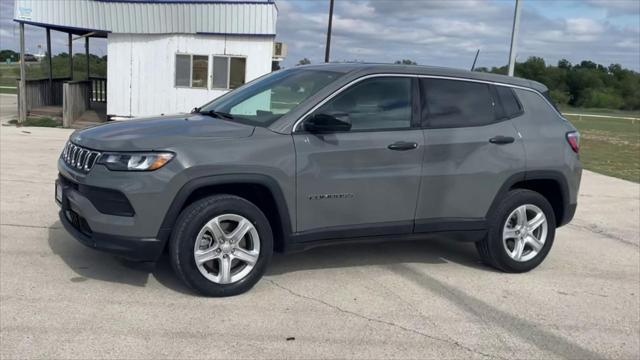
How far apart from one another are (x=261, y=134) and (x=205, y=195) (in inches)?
24.6

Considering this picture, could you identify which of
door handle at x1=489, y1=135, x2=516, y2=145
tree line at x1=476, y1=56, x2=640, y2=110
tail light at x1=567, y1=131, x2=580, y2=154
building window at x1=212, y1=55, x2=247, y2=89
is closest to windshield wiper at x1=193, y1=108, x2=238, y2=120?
door handle at x1=489, y1=135, x2=516, y2=145

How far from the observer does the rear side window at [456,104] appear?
17.3ft

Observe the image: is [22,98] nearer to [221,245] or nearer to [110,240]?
[110,240]

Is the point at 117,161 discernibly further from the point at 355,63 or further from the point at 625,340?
the point at 625,340

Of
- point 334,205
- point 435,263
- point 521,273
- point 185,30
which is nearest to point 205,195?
point 334,205

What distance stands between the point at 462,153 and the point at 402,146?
0.61 m

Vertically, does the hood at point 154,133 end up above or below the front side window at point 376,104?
below

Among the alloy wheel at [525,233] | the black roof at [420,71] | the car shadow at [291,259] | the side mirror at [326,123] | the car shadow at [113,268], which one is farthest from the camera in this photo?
the alloy wheel at [525,233]

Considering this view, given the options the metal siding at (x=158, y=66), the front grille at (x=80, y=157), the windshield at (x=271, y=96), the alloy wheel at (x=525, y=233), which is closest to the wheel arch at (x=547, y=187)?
the alloy wheel at (x=525, y=233)

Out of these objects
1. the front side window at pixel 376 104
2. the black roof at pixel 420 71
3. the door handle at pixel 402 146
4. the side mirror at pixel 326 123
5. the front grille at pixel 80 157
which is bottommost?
the front grille at pixel 80 157

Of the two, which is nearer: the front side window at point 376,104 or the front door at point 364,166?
the front door at point 364,166

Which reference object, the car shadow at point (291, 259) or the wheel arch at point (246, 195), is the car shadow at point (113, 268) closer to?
the car shadow at point (291, 259)

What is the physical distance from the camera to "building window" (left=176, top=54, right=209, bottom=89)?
57.5ft

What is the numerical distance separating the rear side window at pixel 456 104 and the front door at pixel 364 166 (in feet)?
0.54
